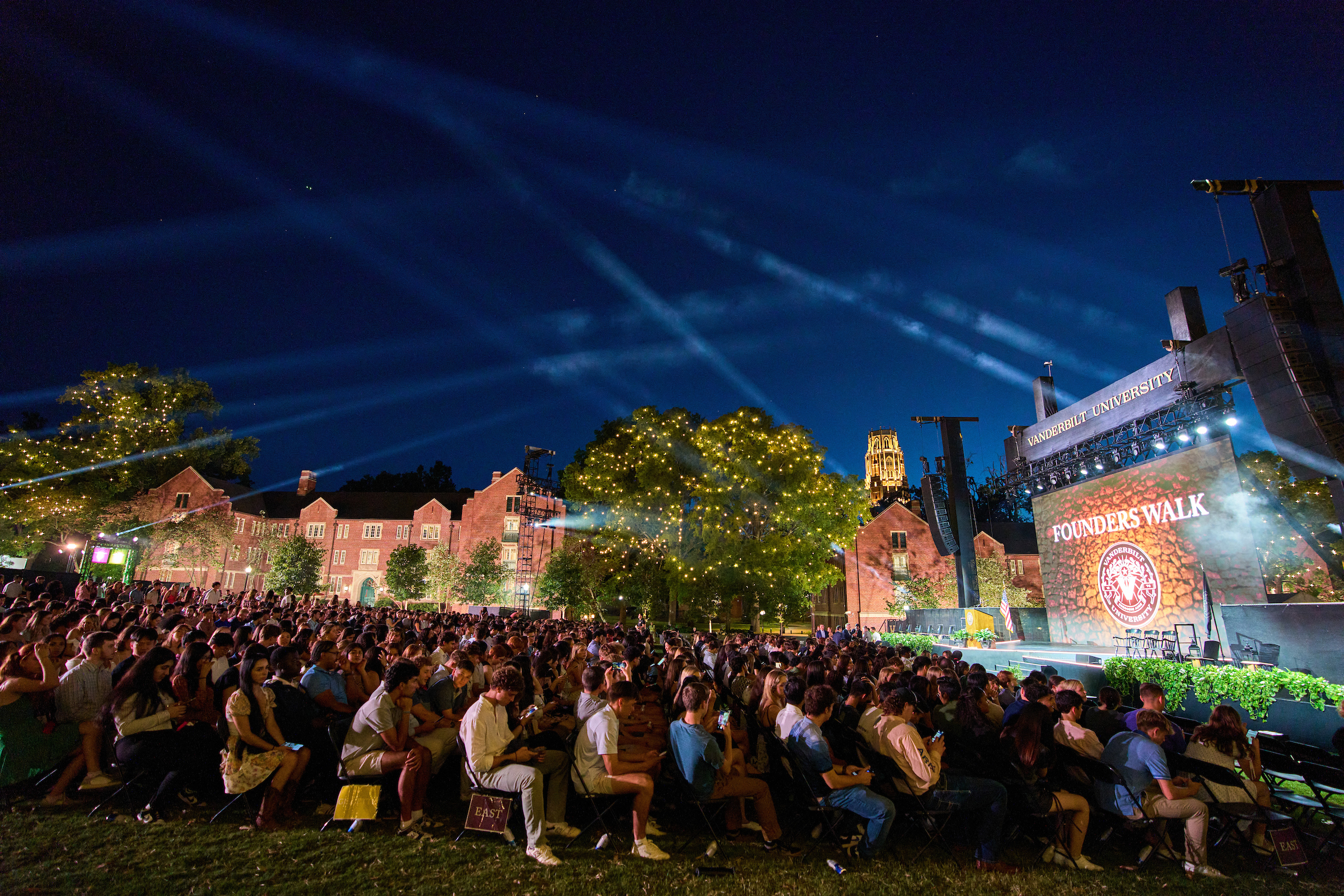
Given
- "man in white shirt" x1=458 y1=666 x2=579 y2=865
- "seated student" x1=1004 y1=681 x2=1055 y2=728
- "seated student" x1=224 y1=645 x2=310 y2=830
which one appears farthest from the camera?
"seated student" x1=1004 y1=681 x2=1055 y2=728

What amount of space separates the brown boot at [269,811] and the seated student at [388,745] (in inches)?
25.8

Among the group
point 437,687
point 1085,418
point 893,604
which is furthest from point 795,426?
point 437,687

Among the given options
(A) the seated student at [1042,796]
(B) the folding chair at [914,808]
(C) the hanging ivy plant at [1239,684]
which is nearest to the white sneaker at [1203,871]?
(A) the seated student at [1042,796]

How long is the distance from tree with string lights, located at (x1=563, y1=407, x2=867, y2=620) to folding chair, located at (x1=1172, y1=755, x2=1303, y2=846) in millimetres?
22110

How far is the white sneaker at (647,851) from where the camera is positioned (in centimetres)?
512

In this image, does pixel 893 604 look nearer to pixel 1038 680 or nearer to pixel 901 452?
pixel 1038 680

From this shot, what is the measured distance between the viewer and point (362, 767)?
5.29 meters

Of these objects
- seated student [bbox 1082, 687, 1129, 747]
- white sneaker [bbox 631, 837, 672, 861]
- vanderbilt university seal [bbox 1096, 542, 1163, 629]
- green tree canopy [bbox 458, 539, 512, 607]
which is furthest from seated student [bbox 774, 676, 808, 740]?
green tree canopy [bbox 458, 539, 512, 607]

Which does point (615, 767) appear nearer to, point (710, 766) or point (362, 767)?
point (710, 766)

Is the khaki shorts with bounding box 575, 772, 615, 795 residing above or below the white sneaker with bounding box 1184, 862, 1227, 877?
above

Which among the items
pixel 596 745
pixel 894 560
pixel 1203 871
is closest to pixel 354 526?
pixel 894 560

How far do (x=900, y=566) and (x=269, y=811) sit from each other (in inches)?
1609

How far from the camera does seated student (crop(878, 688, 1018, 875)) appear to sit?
5.32m

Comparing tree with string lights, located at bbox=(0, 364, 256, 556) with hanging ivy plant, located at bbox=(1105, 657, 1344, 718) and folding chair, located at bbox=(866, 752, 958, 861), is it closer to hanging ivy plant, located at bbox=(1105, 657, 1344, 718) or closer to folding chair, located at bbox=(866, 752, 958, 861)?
folding chair, located at bbox=(866, 752, 958, 861)
